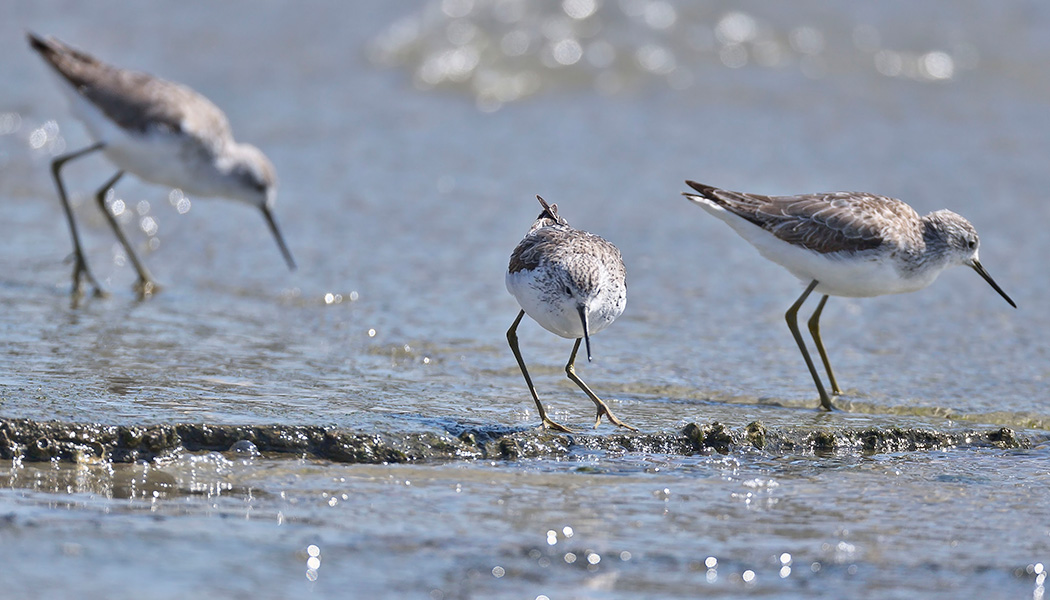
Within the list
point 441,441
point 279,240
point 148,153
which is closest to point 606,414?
point 441,441

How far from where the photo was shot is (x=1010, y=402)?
6.27 metres

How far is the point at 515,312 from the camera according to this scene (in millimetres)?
7711

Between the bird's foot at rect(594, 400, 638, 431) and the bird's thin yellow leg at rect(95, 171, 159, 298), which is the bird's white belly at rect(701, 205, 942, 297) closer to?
the bird's foot at rect(594, 400, 638, 431)

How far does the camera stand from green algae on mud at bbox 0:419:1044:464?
475 cm

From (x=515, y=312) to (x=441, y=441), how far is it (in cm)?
270

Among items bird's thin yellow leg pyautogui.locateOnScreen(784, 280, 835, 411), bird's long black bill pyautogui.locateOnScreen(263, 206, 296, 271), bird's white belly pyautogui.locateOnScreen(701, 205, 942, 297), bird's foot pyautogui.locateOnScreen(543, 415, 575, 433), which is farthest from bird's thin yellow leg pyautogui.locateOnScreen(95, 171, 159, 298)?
bird's thin yellow leg pyautogui.locateOnScreen(784, 280, 835, 411)

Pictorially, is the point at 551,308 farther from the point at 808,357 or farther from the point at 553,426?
the point at 808,357

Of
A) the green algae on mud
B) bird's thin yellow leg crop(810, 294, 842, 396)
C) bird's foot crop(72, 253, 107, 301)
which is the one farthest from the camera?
bird's foot crop(72, 253, 107, 301)

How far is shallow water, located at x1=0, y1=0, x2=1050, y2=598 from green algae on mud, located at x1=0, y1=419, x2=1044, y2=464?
0.08 metres

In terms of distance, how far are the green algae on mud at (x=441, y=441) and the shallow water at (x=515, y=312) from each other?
83mm

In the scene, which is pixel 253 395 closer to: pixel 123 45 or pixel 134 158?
pixel 134 158

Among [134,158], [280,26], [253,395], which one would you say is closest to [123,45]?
[280,26]

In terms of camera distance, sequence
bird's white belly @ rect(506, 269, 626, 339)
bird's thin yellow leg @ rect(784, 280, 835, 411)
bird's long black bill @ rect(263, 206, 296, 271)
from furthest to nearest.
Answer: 1. bird's long black bill @ rect(263, 206, 296, 271)
2. bird's thin yellow leg @ rect(784, 280, 835, 411)
3. bird's white belly @ rect(506, 269, 626, 339)

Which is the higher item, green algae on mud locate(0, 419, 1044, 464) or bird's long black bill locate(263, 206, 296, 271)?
bird's long black bill locate(263, 206, 296, 271)
